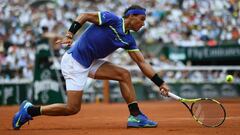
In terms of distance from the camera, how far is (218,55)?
25469mm

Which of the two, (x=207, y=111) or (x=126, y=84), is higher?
(x=126, y=84)

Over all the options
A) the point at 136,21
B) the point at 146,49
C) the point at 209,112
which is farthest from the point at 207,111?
the point at 146,49

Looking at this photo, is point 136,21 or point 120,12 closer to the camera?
point 136,21

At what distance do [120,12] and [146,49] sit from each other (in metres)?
3.21

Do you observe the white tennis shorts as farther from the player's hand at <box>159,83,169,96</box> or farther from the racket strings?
the racket strings

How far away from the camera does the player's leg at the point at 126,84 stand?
36.1 feet

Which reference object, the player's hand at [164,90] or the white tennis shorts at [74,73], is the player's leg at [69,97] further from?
the player's hand at [164,90]

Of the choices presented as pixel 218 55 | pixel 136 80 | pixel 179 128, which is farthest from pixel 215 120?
pixel 218 55

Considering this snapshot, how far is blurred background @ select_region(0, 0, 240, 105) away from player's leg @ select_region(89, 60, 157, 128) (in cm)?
1075

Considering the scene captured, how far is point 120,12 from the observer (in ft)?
95.0

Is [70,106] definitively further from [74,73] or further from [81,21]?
[81,21]

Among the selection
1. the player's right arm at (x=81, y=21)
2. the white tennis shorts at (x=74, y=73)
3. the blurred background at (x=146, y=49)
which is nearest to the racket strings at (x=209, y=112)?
the white tennis shorts at (x=74, y=73)

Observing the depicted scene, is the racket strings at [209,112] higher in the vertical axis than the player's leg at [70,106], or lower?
lower

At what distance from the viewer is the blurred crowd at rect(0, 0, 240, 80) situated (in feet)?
82.9
